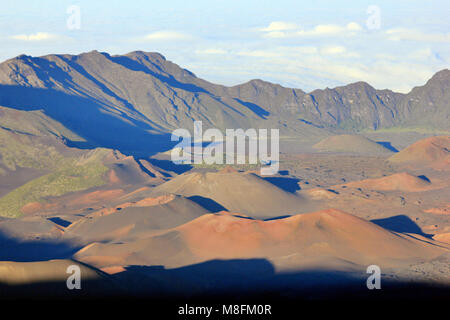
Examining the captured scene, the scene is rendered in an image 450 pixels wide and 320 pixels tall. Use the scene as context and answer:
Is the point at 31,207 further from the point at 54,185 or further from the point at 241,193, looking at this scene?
the point at 241,193

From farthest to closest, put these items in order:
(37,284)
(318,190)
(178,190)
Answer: (318,190) < (178,190) < (37,284)

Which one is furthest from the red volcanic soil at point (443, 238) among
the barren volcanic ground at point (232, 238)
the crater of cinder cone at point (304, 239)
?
the crater of cinder cone at point (304, 239)

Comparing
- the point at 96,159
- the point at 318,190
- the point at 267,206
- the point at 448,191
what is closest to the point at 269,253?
the point at 267,206

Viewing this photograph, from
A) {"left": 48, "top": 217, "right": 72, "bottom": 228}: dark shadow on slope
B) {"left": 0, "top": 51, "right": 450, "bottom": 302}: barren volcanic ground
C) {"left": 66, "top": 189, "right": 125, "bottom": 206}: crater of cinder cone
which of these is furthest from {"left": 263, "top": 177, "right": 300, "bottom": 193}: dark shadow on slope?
Answer: {"left": 48, "top": 217, "right": 72, "bottom": 228}: dark shadow on slope

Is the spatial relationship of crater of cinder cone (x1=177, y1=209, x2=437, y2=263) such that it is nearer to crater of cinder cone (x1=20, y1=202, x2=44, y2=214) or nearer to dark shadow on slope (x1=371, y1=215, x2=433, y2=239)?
dark shadow on slope (x1=371, y1=215, x2=433, y2=239)

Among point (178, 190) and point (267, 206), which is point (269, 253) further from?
point (178, 190)

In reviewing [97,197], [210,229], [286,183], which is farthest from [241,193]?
[210,229]
